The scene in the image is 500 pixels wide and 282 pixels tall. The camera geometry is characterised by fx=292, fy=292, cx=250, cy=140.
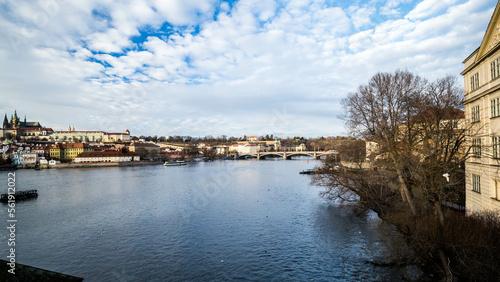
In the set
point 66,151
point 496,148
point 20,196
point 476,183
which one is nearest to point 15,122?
point 66,151

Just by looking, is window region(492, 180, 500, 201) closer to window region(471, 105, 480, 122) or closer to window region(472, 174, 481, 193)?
window region(472, 174, 481, 193)

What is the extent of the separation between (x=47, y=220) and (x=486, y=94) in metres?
20.5

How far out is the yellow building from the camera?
2820 inches

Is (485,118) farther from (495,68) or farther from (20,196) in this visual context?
(20,196)

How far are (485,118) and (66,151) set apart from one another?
83991mm

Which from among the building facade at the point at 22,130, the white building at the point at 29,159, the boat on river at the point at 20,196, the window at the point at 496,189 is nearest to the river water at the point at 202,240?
the boat on river at the point at 20,196

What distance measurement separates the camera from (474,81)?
10844 mm

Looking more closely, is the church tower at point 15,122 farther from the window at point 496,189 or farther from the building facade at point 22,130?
the window at point 496,189

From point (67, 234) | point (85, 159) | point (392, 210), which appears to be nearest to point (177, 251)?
point (67, 234)

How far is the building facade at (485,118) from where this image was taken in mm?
9023

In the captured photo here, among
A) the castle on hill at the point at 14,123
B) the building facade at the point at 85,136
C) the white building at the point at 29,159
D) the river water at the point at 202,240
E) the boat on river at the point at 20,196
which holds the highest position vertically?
the castle on hill at the point at 14,123

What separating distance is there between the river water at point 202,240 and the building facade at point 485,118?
3.68 m

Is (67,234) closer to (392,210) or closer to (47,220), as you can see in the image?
(47,220)

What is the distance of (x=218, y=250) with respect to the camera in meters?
11.0
